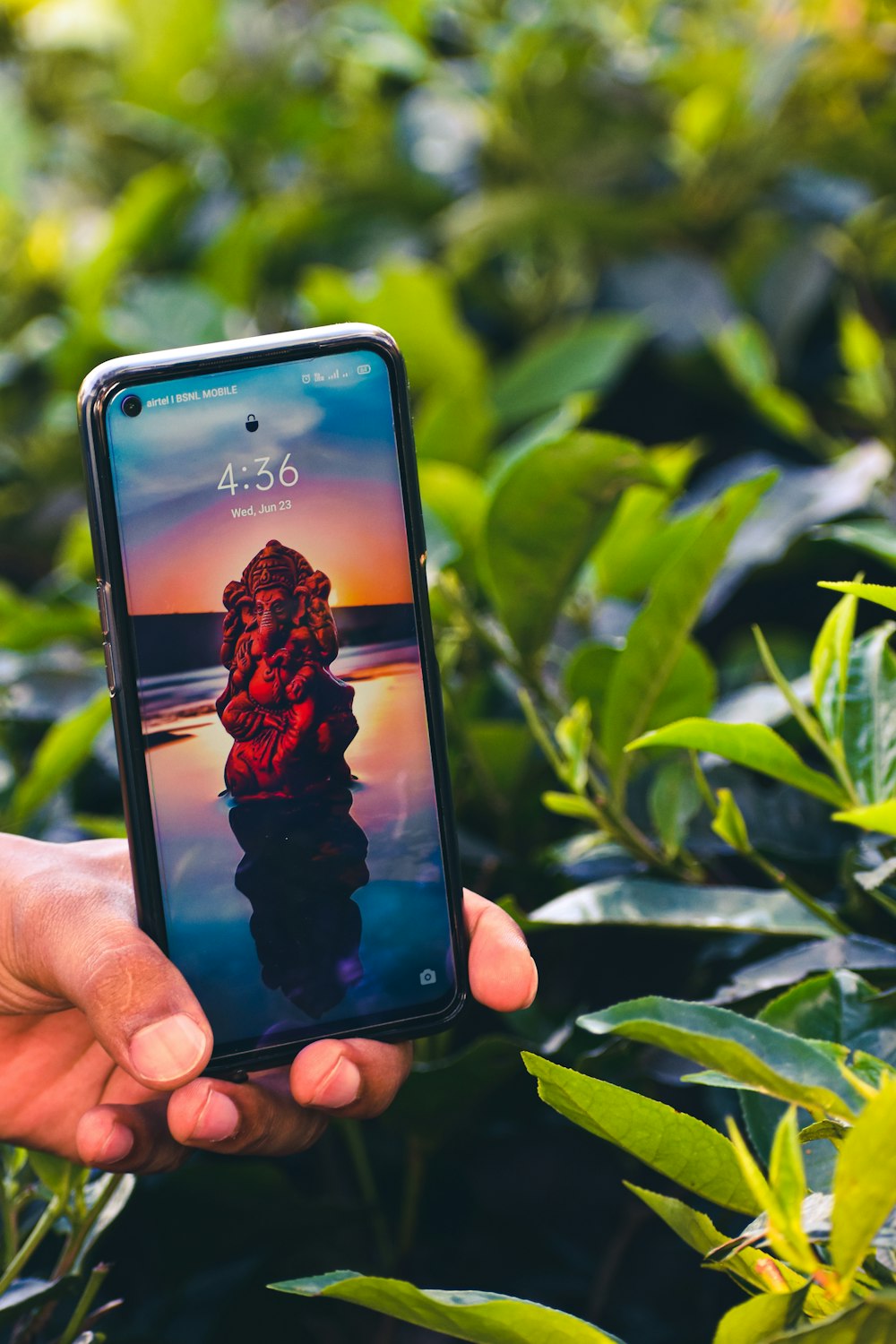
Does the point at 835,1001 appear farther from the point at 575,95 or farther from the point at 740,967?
the point at 575,95

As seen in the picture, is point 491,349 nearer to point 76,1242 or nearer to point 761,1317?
point 76,1242

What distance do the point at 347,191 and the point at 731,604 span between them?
70cm

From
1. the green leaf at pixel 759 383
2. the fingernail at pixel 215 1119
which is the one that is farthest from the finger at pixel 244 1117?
the green leaf at pixel 759 383

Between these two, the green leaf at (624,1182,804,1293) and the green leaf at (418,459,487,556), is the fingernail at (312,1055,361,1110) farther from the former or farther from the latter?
the green leaf at (418,459,487,556)

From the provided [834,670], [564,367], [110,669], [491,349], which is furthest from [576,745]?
[491,349]

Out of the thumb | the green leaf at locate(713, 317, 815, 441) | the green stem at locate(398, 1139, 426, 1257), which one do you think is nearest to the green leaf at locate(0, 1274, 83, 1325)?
the thumb

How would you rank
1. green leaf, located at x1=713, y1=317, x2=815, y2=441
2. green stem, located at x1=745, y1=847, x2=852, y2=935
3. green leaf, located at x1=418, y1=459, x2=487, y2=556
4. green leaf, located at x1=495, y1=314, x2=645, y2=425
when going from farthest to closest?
1. green leaf, located at x1=495, y1=314, x2=645, y2=425
2. green leaf, located at x1=713, y1=317, x2=815, y2=441
3. green leaf, located at x1=418, y1=459, x2=487, y2=556
4. green stem, located at x1=745, y1=847, x2=852, y2=935

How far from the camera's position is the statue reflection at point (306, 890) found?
2.00ft

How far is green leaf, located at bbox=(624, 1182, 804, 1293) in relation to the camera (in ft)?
1.33

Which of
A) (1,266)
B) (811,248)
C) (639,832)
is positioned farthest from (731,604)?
(1,266)

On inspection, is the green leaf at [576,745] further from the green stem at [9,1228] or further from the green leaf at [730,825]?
the green stem at [9,1228]

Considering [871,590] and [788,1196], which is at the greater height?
[871,590]

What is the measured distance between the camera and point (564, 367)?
3.74 feet

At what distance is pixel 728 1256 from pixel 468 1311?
0.29 ft
